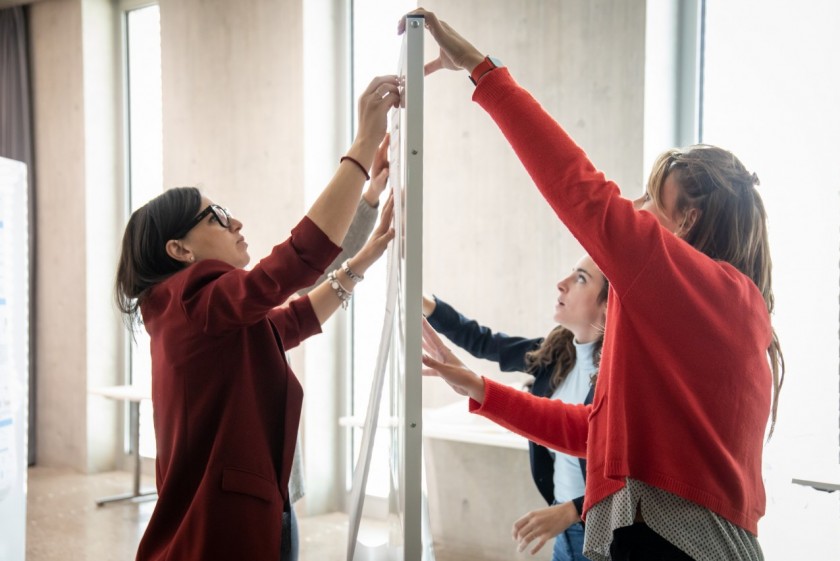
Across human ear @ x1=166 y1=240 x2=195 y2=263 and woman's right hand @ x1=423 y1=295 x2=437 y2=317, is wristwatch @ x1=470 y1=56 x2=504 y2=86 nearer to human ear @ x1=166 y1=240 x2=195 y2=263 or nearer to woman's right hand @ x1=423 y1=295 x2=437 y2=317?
human ear @ x1=166 y1=240 x2=195 y2=263

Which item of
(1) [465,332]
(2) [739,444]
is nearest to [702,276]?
(2) [739,444]

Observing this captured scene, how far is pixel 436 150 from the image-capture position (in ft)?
10.9

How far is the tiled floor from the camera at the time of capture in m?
3.27

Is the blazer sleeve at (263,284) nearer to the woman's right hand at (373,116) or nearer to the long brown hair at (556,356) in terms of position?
the woman's right hand at (373,116)

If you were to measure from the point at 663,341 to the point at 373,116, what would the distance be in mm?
560

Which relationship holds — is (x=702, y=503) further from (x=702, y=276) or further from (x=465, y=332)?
(x=465, y=332)

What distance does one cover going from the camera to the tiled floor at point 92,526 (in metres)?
3.27

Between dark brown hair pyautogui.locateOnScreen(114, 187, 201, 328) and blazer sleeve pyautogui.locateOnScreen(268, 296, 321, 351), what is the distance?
0.22 metres

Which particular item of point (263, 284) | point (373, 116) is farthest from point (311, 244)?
point (373, 116)

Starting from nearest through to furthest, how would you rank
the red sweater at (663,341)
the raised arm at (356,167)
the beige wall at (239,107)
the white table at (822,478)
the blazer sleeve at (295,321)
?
the red sweater at (663,341) → the raised arm at (356,167) → the blazer sleeve at (295,321) → the white table at (822,478) → the beige wall at (239,107)

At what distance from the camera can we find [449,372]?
1.27m

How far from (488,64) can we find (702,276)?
0.39 metres

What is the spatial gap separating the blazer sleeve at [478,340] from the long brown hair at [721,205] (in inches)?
44.5

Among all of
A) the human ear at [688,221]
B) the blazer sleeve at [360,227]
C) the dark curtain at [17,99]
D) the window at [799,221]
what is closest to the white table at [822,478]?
the window at [799,221]
